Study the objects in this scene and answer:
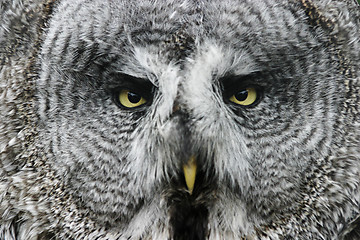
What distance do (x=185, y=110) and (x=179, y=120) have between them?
0.04 metres

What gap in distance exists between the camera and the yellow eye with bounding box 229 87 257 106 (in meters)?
1.52

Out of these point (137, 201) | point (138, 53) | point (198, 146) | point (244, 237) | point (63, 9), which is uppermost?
point (63, 9)

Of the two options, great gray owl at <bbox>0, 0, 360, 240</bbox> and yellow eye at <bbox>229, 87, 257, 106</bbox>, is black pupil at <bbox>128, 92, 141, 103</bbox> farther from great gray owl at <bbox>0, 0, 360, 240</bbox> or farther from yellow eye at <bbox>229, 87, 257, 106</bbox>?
yellow eye at <bbox>229, 87, 257, 106</bbox>

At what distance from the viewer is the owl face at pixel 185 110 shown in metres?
1.43

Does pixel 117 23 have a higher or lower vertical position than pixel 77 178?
higher

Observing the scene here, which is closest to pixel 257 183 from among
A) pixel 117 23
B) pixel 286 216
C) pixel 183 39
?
pixel 286 216

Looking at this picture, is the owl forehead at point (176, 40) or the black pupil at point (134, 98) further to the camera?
the black pupil at point (134, 98)

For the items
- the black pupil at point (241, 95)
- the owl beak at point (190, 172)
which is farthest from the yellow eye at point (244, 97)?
the owl beak at point (190, 172)

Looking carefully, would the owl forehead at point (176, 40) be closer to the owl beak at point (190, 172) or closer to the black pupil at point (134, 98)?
the black pupil at point (134, 98)

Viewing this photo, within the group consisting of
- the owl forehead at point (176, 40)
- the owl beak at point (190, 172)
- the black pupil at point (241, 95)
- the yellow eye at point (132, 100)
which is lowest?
the owl beak at point (190, 172)

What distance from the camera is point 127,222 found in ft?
5.42

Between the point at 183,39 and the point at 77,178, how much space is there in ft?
2.09

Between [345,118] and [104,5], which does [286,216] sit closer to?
[345,118]

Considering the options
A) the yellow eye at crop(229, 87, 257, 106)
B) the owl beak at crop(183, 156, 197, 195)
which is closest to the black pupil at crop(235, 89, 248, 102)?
the yellow eye at crop(229, 87, 257, 106)
